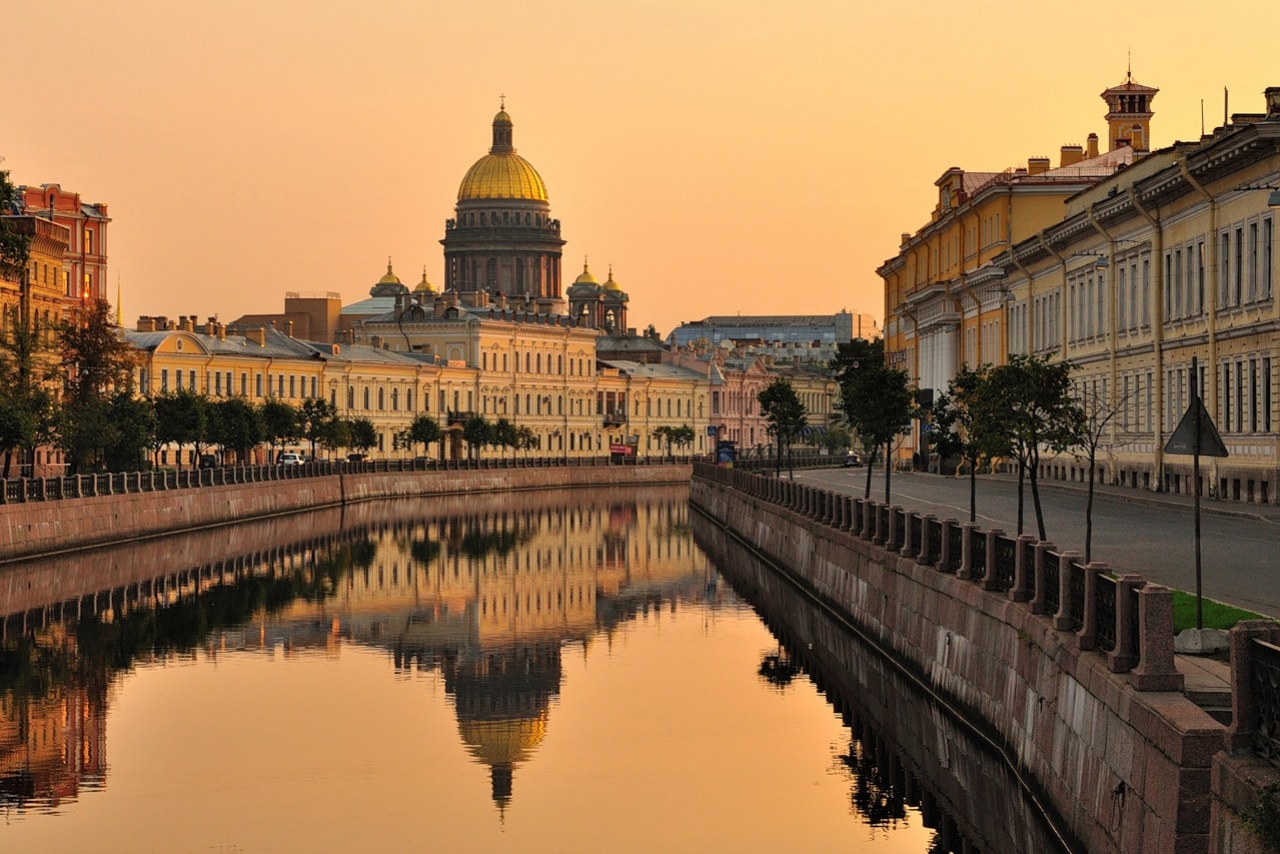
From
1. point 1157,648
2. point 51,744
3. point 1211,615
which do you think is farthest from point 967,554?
point 51,744

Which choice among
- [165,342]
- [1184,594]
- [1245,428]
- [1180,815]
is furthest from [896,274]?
[1180,815]

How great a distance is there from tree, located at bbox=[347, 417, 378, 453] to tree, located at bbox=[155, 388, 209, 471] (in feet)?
92.2

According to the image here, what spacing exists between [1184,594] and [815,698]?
316 inches

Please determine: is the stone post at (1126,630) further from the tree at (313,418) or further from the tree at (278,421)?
the tree at (313,418)

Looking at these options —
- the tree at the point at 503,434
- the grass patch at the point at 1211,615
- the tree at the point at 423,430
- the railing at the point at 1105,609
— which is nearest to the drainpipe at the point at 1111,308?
the grass patch at the point at 1211,615

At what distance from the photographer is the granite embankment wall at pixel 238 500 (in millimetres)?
50750

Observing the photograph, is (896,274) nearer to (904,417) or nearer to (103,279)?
(103,279)

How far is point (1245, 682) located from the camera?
41.2 feet

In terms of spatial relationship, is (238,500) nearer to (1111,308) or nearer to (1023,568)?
(1111,308)

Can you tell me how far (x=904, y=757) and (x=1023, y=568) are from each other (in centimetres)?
362

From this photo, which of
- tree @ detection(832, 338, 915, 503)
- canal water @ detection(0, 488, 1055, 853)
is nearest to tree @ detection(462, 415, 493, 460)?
tree @ detection(832, 338, 915, 503)

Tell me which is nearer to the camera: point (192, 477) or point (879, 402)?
point (879, 402)

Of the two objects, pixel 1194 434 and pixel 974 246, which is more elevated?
pixel 974 246

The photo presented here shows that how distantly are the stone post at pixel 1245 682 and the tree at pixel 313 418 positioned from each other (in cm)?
9554
